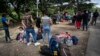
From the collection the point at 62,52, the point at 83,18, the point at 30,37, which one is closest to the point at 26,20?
the point at 30,37

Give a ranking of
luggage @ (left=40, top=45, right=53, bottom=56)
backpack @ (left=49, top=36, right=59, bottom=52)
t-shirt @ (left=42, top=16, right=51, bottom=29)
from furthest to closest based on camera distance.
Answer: t-shirt @ (left=42, top=16, right=51, bottom=29) < luggage @ (left=40, top=45, right=53, bottom=56) < backpack @ (left=49, top=36, right=59, bottom=52)

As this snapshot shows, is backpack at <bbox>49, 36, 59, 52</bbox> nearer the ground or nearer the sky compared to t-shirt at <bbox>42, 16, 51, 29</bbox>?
nearer the ground

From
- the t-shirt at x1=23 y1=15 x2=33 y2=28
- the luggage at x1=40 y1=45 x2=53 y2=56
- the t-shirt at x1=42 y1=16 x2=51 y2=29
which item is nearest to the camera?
the luggage at x1=40 y1=45 x2=53 y2=56

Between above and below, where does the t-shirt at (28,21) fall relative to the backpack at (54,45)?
above

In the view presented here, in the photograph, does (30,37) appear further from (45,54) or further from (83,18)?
(83,18)

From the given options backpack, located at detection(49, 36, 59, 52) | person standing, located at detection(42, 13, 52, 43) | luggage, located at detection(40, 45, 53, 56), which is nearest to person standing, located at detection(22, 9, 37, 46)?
person standing, located at detection(42, 13, 52, 43)

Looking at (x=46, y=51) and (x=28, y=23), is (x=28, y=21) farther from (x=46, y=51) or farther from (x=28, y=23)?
(x=46, y=51)

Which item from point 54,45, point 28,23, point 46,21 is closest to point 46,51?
point 54,45

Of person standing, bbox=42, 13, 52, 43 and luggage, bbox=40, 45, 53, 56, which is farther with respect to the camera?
person standing, bbox=42, 13, 52, 43

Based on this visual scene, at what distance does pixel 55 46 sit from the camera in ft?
41.2

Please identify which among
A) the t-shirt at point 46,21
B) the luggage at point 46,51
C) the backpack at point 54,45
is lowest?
the luggage at point 46,51

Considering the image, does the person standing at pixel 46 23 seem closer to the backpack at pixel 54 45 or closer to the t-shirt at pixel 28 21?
the t-shirt at pixel 28 21

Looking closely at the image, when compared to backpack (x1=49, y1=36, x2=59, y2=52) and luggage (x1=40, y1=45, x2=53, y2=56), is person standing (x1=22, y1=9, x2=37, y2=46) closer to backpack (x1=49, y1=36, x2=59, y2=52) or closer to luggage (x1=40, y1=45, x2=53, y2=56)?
luggage (x1=40, y1=45, x2=53, y2=56)

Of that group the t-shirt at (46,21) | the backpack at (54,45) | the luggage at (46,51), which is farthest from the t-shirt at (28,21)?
the backpack at (54,45)
